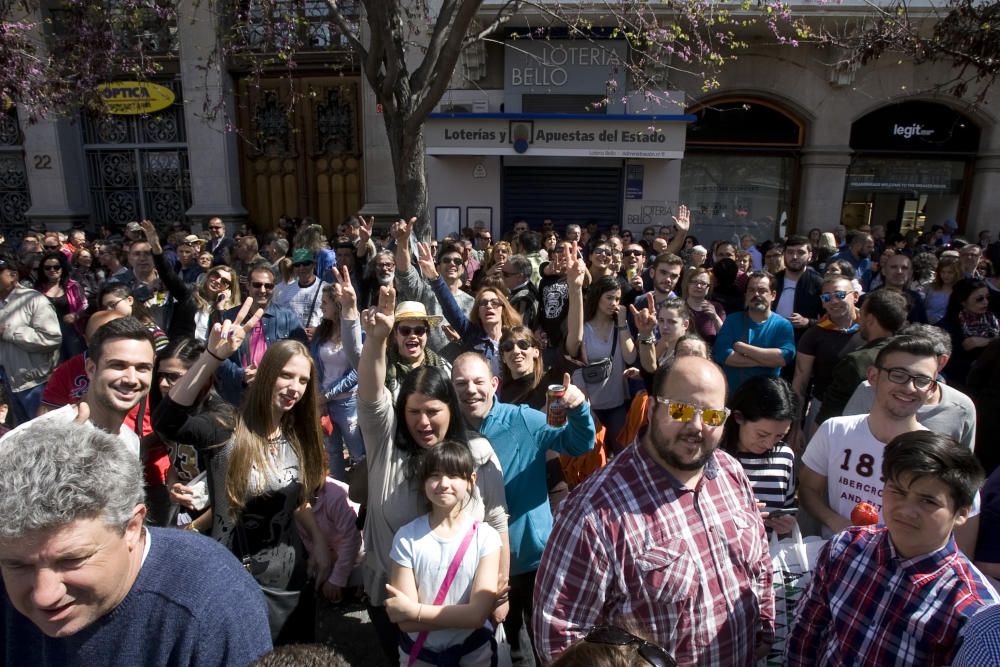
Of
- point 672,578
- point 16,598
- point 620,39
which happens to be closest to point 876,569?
point 672,578

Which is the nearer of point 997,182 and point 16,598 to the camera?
point 16,598

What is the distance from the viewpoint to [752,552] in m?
1.98

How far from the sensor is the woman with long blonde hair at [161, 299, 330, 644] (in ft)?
8.30

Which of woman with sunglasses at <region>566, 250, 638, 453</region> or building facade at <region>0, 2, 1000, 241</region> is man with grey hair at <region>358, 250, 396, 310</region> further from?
building facade at <region>0, 2, 1000, 241</region>

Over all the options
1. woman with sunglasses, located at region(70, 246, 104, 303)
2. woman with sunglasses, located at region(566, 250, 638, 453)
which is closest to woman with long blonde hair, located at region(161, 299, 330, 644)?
woman with sunglasses, located at region(566, 250, 638, 453)

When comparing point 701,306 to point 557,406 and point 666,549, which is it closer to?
point 557,406

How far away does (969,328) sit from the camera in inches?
202

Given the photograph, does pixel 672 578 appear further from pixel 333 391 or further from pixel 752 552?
pixel 333 391

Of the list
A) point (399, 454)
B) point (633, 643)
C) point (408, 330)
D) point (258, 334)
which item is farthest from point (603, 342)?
point (633, 643)

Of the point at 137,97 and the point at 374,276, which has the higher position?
the point at 137,97

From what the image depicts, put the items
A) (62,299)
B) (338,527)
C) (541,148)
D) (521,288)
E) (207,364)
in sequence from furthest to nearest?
(541,148) < (62,299) < (521,288) < (338,527) < (207,364)

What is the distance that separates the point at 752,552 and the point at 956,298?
463 cm

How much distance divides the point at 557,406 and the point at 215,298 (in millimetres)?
3720

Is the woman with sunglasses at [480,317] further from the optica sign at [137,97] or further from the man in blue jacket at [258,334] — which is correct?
the optica sign at [137,97]
